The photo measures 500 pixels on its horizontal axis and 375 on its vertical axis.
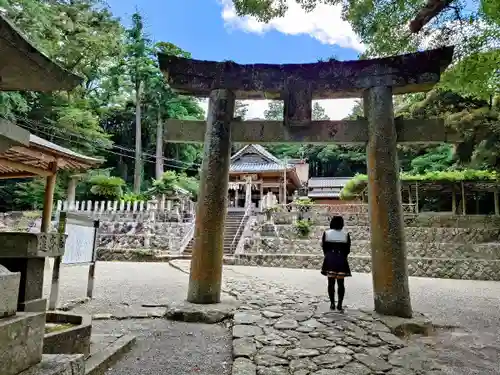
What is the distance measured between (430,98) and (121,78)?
2507cm

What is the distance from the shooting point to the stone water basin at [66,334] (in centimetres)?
276

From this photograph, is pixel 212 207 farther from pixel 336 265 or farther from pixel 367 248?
pixel 367 248

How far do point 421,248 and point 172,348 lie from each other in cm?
1442

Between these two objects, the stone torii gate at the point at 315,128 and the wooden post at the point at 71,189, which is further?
the wooden post at the point at 71,189

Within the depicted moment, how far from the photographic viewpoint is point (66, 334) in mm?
2859

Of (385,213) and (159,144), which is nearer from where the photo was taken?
(385,213)

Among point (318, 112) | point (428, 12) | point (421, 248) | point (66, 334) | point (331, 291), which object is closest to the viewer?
point (66, 334)

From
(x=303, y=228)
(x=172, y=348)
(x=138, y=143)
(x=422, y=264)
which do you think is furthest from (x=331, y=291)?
(x=138, y=143)

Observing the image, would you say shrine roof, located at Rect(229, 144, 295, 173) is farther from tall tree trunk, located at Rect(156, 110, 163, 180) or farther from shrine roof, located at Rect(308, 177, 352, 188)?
shrine roof, located at Rect(308, 177, 352, 188)

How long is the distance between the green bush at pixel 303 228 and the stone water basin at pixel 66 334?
46.6ft

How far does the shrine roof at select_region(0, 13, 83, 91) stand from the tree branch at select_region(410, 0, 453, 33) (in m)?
5.04

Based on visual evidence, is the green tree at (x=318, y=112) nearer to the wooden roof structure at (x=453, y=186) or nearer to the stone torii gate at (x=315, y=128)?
the wooden roof structure at (x=453, y=186)

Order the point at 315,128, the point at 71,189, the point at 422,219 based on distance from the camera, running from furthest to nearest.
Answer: the point at 71,189 < the point at 422,219 < the point at 315,128

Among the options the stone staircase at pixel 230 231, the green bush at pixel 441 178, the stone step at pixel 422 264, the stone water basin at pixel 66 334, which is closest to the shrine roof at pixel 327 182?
the green bush at pixel 441 178
